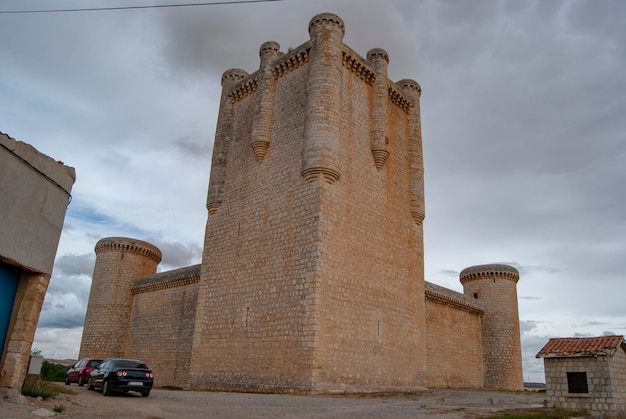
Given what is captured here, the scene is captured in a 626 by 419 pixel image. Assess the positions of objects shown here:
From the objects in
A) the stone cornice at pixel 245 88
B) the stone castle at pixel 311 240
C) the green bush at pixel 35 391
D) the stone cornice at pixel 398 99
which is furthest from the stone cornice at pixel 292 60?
the green bush at pixel 35 391

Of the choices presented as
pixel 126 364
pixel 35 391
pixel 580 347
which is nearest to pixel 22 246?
pixel 35 391

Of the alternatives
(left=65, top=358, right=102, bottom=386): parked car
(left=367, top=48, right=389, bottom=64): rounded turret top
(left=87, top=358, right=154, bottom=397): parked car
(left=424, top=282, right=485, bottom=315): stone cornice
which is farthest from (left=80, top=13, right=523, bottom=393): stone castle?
(left=87, top=358, right=154, bottom=397): parked car

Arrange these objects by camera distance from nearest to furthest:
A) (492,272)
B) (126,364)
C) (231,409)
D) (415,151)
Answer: (231,409), (126,364), (415,151), (492,272)

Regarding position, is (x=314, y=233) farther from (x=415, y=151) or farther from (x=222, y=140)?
(x=415, y=151)

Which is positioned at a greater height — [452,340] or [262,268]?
[262,268]

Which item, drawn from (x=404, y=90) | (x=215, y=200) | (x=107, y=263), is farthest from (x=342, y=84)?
(x=107, y=263)

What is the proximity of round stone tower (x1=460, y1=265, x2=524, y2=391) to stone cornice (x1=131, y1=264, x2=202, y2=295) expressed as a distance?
16.5 m

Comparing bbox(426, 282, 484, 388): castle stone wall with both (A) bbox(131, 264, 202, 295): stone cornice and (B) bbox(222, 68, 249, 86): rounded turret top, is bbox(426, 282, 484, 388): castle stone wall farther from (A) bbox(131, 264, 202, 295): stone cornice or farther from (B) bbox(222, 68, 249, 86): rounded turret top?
(B) bbox(222, 68, 249, 86): rounded turret top

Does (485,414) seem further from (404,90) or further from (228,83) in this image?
(228,83)

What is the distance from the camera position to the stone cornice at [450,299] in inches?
938

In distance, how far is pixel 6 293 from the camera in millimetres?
8125

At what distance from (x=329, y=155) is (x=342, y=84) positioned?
331 cm

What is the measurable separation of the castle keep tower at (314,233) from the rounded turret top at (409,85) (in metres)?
1.70

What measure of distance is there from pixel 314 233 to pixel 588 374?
780 cm
